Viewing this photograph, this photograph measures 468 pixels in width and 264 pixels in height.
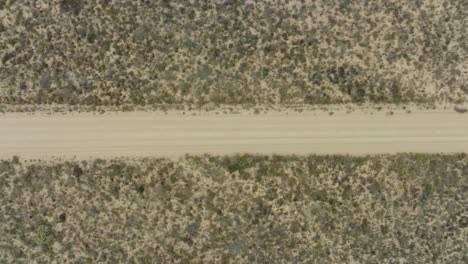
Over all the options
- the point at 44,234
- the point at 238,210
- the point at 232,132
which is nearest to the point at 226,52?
the point at 232,132

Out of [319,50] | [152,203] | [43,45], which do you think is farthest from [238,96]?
[43,45]

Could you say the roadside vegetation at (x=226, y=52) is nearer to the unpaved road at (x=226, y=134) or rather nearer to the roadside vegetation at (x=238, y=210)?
the unpaved road at (x=226, y=134)

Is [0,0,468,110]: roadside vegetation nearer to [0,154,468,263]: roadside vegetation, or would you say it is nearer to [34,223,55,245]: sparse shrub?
[0,154,468,263]: roadside vegetation

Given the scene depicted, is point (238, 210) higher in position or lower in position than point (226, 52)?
lower

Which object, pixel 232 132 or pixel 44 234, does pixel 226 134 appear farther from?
pixel 44 234

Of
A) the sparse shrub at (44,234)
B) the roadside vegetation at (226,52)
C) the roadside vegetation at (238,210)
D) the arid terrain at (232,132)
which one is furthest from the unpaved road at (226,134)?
the sparse shrub at (44,234)

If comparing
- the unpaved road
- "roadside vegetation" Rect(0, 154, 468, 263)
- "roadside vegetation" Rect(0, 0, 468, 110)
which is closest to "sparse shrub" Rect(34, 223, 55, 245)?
"roadside vegetation" Rect(0, 154, 468, 263)
